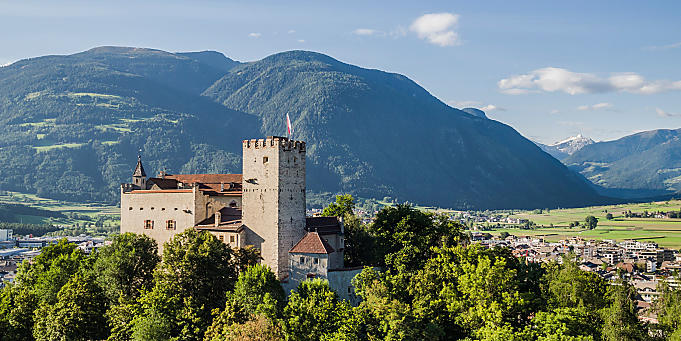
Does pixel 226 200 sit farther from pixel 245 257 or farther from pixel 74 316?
pixel 74 316

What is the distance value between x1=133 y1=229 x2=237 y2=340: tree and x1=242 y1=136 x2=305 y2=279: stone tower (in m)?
4.90

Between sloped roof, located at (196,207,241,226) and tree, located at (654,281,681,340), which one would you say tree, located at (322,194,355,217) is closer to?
sloped roof, located at (196,207,241,226)

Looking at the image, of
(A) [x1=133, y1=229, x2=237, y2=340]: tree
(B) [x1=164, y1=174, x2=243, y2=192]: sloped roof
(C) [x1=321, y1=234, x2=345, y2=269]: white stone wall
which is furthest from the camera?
(B) [x1=164, y1=174, x2=243, y2=192]: sloped roof

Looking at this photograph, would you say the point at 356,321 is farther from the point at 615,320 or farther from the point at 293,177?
the point at 615,320

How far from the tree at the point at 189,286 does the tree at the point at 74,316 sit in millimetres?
7205

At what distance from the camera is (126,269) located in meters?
80.0

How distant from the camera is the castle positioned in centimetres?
7638

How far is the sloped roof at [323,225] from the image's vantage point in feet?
269

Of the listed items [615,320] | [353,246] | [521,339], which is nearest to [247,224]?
[353,246]

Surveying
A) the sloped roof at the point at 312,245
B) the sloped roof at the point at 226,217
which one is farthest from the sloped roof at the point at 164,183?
the sloped roof at the point at 312,245

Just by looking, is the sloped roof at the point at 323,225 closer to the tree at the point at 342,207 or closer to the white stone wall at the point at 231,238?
the white stone wall at the point at 231,238

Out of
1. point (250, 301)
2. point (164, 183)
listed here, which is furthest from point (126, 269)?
point (164, 183)

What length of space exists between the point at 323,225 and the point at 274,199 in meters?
8.64

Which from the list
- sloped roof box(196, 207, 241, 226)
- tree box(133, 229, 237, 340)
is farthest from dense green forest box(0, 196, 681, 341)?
sloped roof box(196, 207, 241, 226)
